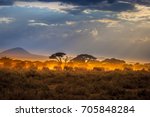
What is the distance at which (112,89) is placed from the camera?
2795 cm

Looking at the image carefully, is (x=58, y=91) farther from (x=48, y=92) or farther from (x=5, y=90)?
(x=5, y=90)

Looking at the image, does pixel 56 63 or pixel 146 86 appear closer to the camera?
pixel 146 86

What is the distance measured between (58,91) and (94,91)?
2.17 m

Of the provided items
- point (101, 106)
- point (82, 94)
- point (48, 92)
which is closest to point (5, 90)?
point (48, 92)

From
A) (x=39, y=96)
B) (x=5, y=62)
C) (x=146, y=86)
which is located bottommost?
(x=5, y=62)

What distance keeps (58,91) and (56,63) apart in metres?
54.2

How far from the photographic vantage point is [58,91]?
2719cm

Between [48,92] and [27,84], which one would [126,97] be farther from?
[27,84]

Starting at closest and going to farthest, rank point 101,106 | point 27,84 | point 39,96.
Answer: point 101,106
point 39,96
point 27,84

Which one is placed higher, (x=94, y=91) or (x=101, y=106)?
(x=101, y=106)

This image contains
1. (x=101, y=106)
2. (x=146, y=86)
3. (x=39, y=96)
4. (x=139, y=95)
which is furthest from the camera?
(x=146, y=86)

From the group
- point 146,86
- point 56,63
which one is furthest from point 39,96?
point 56,63

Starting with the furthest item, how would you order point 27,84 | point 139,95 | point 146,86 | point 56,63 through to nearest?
point 56,63
point 146,86
point 27,84
point 139,95

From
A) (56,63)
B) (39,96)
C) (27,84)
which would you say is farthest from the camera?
(56,63)
